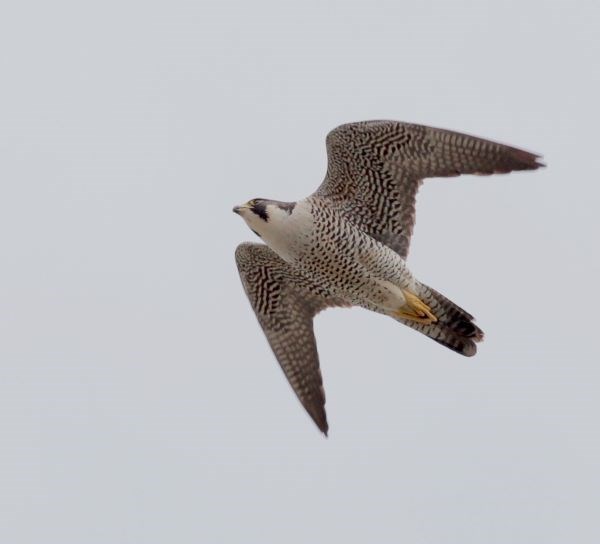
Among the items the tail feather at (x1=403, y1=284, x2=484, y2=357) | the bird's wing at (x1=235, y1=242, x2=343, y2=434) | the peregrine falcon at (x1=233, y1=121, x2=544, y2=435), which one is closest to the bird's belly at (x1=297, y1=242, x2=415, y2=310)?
the peregrine falcon at (x1=233, y1=121, x2=544, y2=435)

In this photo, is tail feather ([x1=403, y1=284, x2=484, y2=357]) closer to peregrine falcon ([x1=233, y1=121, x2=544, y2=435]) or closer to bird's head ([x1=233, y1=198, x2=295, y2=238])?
peregrine falcon ([x1=233, y1=121, x2=544, y2=435])

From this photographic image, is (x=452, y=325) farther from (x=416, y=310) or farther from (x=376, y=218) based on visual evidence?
(x=376, y=218)

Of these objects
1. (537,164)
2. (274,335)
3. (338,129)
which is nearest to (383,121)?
(338,129)

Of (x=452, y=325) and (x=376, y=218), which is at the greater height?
(x=376, y=218)

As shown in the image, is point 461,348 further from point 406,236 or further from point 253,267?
point 253,267

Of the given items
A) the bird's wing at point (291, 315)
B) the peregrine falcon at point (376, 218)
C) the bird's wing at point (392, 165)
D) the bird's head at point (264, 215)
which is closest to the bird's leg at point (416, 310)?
the peregrine falcon at point (376, 218)

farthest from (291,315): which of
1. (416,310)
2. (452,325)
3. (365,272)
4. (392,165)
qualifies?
(392,165)
